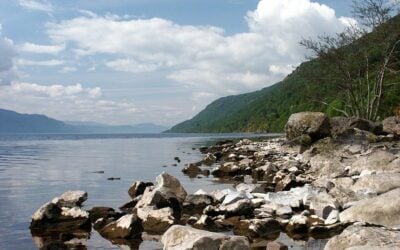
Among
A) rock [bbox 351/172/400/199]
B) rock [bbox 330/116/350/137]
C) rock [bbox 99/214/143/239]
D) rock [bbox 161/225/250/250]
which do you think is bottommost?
rock [bbox 99/214/143/239]

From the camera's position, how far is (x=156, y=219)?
1430cm

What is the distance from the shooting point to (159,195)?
1638 cm

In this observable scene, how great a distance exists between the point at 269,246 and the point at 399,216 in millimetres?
3555

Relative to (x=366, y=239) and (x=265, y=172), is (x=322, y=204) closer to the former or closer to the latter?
(x=366, y=239)

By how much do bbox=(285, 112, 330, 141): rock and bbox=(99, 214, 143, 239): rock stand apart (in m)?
22.6

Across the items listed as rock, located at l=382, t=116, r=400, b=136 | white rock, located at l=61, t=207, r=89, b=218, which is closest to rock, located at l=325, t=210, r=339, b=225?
white rock, located at l=61, t=207, r=89, b=218

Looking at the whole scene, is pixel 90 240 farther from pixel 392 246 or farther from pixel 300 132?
pixel 300 132

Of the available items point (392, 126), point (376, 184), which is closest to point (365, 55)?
point (392, 126)

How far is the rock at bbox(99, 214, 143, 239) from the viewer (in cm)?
1318

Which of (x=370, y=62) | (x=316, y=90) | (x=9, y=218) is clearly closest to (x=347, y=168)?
(x=9, y=218)

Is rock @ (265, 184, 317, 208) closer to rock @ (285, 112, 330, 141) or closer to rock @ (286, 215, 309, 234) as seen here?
rock @ (286, 215, 309, 234)

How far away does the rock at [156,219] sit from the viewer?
13945 mm

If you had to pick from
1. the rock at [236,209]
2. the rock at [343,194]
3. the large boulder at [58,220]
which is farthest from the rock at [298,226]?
the large boulder at [58,220]

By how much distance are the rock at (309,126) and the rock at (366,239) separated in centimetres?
2469
